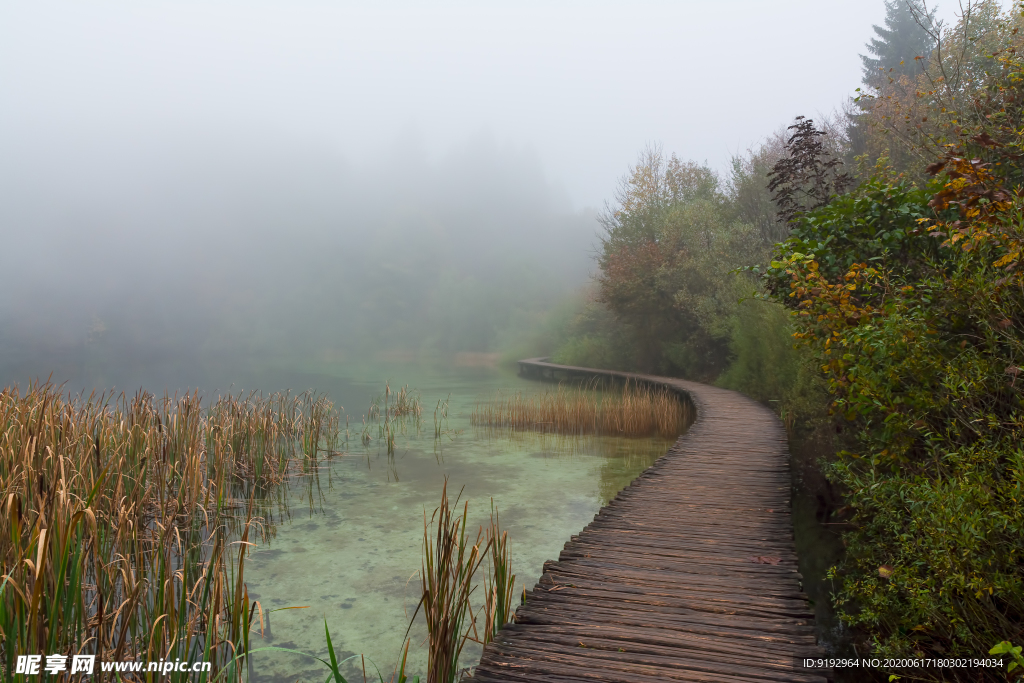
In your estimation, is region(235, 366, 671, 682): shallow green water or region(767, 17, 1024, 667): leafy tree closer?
region(767, 17, 1024, 667): leafy tree

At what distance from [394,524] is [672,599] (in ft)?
10.7

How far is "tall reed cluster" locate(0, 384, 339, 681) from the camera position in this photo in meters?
2.04

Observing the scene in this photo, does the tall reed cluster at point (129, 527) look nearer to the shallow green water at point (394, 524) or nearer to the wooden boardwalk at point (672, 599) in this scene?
the shallow green water at point (394, 524)

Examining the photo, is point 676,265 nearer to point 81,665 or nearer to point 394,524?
point 394,524

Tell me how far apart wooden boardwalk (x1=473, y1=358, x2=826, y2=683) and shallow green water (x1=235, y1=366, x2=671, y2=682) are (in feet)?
2.47

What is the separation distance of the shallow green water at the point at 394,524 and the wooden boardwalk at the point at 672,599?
75cm

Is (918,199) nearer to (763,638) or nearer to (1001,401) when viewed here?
(1001,401)

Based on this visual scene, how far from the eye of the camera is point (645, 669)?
2.22m

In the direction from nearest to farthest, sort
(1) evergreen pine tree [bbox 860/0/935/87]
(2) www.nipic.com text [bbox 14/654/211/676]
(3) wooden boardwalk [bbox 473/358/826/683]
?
(2) www.nipic.com text [bbox 14/654/211/676] < (3) wooden boardwalk [bbox 473/358/826/683] < (1) evergreen pine tree [bbox 860/0/935/87]

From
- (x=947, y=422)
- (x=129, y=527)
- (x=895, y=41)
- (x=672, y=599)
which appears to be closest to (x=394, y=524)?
(x=129, y=527)

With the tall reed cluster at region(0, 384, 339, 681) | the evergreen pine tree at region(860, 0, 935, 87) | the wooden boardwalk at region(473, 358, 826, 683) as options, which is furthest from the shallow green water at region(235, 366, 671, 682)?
the evergreen pine tree at region(860, 0, 935, 87)

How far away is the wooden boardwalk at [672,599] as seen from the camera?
2.26 meters

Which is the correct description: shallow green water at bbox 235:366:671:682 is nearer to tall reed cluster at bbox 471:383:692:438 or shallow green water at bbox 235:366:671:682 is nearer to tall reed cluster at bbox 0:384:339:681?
tall reed cluster at bbox 0:384:339:681

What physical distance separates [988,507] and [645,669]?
1.33 metres
